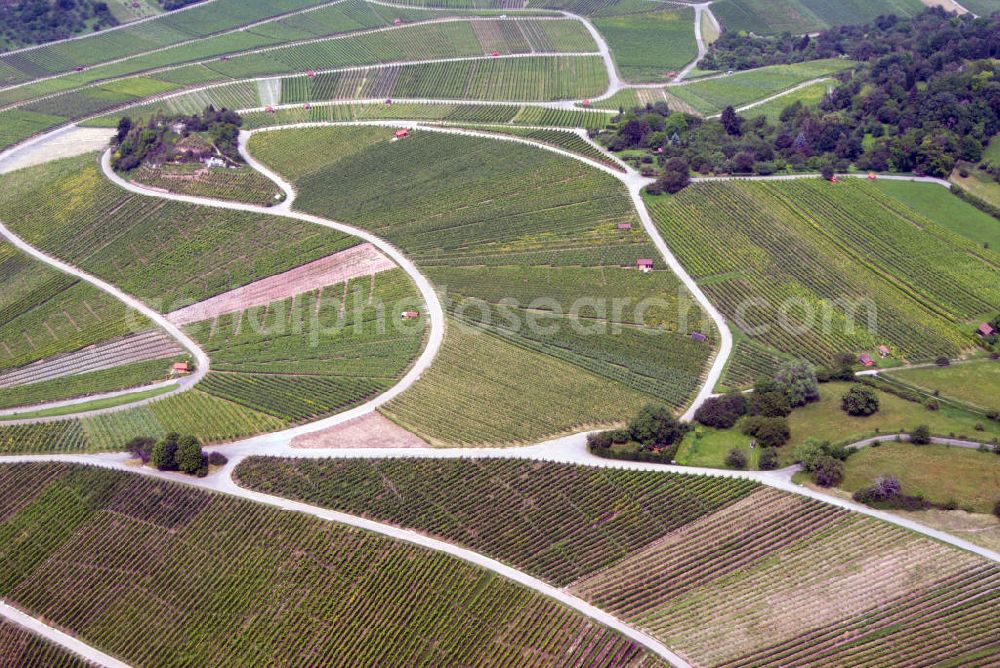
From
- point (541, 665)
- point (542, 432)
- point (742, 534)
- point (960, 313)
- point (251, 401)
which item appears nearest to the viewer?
point (541, 665)

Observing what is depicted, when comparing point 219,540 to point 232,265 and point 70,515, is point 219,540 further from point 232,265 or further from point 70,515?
point 232,265

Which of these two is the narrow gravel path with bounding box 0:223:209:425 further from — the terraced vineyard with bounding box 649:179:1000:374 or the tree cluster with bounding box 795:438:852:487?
the tree cluster with bounding box 795:438:852:487

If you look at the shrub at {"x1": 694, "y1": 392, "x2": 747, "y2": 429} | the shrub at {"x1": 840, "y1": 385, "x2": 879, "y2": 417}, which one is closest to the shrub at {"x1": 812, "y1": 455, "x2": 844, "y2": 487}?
the shrub at {"x1": 840, "y1": 385, "x2": 879, "y2": 417}

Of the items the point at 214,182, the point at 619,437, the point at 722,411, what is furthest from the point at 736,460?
the point at 214,182

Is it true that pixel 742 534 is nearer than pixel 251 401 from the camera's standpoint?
Yes

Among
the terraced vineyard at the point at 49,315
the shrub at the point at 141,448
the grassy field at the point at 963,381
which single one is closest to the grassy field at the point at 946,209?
the grassy field at the point at 963,381

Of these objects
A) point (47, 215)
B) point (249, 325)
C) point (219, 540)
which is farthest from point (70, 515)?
point (47, 215)
